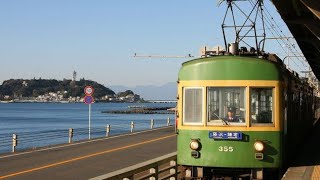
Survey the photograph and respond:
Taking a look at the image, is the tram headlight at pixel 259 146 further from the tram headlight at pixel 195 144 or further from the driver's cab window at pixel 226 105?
the tram headlight at pixel 195 144

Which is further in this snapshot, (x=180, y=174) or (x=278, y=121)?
(x=180, y=174)

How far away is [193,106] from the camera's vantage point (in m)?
11.6

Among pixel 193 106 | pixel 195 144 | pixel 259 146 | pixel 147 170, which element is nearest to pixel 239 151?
pixel 259 146

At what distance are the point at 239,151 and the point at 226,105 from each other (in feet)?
3.51

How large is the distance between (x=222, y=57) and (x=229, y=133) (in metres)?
1.83

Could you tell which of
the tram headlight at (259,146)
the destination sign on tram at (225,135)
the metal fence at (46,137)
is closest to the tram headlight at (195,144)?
the destination sign on tram at (225,135)

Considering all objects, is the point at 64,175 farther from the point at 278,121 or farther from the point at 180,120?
the point at 278,121

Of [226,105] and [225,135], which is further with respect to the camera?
[226,105]

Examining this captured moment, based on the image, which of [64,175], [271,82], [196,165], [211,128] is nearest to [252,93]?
[271,82]

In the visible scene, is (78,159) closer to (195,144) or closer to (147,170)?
(147,170)

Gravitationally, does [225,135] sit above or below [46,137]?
above

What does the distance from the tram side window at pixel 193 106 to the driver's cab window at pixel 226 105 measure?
0.70 feet

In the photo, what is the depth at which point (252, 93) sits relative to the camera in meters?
11.5

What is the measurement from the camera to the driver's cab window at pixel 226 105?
11367 mm
